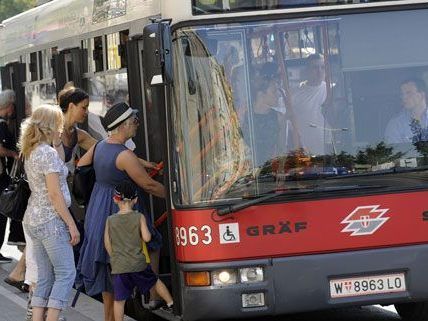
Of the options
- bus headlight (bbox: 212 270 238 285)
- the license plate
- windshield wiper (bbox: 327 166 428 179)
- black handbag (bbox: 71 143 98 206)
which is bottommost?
the license plate

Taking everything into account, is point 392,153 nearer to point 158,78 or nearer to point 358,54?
point 358,54

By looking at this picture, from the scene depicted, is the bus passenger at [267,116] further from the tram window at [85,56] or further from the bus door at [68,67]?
the bus door at [68,67]

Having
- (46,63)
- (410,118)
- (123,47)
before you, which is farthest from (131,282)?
(46,63)

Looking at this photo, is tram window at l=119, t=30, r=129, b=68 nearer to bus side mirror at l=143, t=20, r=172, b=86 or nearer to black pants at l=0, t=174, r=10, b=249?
bus side mirror at l=143, t=20, r=172, b=86

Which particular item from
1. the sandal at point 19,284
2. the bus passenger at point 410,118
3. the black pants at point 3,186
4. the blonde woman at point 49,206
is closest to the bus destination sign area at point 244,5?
the bus passenger at point 410,118

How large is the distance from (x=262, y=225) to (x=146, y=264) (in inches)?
43.2

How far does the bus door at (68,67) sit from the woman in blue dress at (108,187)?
184 centimetres

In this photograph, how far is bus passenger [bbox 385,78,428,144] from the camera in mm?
7910

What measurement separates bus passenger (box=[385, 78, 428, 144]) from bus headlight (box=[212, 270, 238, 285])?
51.8 inches

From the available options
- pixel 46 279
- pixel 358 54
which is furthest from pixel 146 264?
pixel 358 54

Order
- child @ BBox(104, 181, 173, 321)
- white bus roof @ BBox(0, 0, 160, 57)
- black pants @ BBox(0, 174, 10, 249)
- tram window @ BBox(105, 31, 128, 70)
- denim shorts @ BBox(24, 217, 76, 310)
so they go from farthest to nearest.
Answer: black pants @ BBox(0, 174, 10, 249) → tram window @ BBox(105, 31, 128, 70) → white bus roof @ BBox(0, 0, 160, 57) → child @ BBox(104, 181, 173, 321) → denim shorts @ BBox(24, 217, 76, 310)

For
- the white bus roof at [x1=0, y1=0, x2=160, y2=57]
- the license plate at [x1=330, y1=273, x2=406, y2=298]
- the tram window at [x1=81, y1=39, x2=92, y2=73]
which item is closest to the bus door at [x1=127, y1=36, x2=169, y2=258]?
the white bus roof at [x1=0, y1=0, x2=160, y2=57]

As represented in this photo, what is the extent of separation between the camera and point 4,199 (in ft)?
30.2

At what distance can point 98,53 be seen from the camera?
9.98 meters
